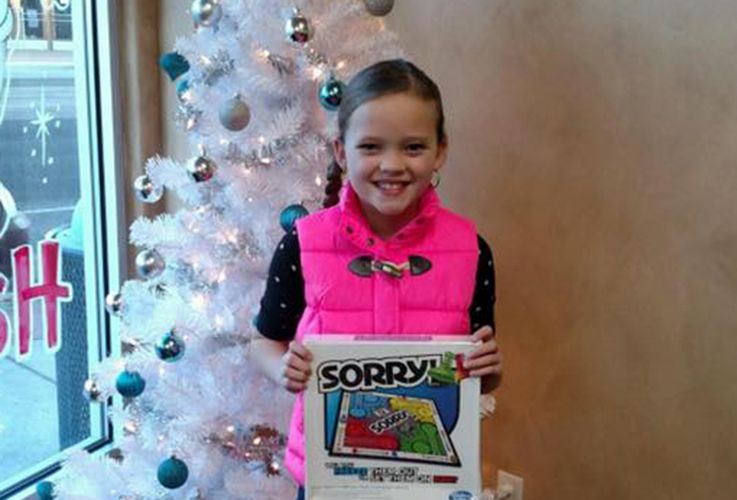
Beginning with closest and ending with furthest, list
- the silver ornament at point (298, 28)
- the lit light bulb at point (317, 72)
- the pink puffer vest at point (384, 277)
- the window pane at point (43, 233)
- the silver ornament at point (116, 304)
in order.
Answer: the pink puffer vest at point (384, 277)
the silver ornament at point (298, 28)
the lit light bulb at point (317, 72)
the silver ornament at point (116, 304)
the window pane at point (43, 233)

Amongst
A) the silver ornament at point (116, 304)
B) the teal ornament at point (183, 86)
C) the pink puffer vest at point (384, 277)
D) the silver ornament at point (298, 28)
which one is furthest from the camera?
the silver ornament at point (116, 304)

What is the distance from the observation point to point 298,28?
1459 mm

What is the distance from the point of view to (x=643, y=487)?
1685 mm

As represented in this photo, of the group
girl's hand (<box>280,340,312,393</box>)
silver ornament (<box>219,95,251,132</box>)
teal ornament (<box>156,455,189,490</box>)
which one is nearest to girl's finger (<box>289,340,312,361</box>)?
girl's hand (<box>280,340,312,393</box>)

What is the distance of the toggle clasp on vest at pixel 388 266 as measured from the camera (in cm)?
121

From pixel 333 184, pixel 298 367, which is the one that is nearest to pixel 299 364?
pixel 298 367

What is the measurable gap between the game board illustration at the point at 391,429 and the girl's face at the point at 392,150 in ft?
0.95

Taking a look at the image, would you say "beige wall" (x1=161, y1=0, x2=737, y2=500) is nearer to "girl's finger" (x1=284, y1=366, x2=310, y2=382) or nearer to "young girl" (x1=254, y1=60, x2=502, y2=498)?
"young girl" (x1=254, y1=60, x2=502, y2=498)

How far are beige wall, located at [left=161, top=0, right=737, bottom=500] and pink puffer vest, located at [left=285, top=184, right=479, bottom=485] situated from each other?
0.52 m

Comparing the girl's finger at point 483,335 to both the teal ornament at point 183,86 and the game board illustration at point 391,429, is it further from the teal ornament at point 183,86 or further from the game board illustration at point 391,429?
the teal ornament at point 183,86

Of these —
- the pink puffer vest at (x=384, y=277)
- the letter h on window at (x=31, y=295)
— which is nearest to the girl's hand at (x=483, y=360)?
the pink puffer vest at (x=384, y=277)

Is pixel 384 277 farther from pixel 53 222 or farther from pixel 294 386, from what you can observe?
pixel 53 222

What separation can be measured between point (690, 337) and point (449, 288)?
0.64 metres

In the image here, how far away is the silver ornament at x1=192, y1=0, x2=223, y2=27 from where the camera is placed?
1.54 meters
